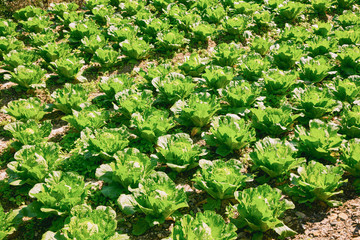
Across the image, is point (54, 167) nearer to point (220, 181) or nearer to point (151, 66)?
point (220, 181)

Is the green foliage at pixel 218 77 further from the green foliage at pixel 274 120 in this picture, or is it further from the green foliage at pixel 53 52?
the green foliage at pixel 53 52

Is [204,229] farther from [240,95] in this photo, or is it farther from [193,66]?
[193,66]

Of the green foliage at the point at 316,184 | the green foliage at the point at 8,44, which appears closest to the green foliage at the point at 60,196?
the green foliage at the point at 316,184

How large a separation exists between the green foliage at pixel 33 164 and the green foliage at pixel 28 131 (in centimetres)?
32

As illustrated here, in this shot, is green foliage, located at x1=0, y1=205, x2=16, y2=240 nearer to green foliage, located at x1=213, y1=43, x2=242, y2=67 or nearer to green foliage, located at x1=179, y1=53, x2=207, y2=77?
green foliage, located at x1=179, y1=53, x2=207, y2=77

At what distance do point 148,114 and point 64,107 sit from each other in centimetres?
155

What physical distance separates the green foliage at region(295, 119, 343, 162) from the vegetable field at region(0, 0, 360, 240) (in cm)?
2

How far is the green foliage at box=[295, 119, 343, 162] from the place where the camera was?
4.61 m

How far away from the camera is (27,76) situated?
19.9 ft

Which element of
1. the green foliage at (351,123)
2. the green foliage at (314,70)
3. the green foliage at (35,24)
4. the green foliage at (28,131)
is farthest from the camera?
the green foliage at (35,24)

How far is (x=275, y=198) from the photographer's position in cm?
372

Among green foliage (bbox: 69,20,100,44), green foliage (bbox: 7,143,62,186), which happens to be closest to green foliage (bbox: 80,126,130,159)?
green foliage (bbox: 7,143,62,186)

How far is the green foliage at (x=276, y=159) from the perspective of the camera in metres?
4.30

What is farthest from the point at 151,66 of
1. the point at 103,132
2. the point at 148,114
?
the point at 103,132
